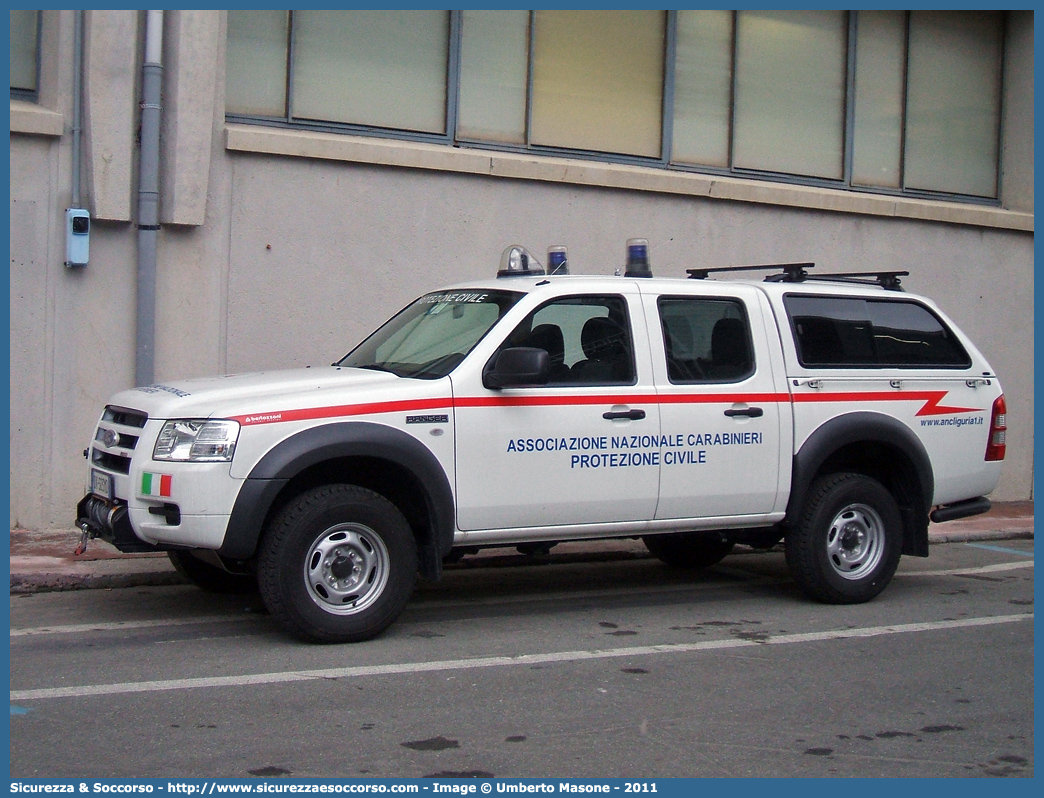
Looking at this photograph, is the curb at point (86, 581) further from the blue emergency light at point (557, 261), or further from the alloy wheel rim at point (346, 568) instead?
the blue emergency light at point (557, 261)

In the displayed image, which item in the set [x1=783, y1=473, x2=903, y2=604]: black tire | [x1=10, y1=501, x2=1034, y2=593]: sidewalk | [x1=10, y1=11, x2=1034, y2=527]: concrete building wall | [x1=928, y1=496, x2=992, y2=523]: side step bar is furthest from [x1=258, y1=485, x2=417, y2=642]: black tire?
[x1=10, y1=11, x2=1034, y2=527]: concrete building wall

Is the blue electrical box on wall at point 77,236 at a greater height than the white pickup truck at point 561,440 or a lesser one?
greater

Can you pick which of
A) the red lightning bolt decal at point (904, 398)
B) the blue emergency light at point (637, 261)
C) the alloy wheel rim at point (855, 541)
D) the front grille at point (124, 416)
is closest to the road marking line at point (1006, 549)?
the red lightning bolt decal at point (904, 398)

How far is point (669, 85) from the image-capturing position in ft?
42.4

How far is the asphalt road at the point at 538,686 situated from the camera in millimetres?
4770

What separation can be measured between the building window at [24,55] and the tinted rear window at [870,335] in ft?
21.4

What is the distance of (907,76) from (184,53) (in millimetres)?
8737

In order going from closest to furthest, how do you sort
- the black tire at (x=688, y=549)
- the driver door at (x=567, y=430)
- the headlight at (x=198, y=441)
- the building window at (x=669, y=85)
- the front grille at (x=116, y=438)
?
the headlight at (x=198, y=441) < the front grille at (x=116, y=438) < the driver door at (x=567, y=430) < the black tire at (x=688, y=549) < the building window at (x=669, y=85)

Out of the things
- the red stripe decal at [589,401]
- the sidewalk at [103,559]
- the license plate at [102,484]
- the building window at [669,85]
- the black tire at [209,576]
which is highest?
the building window at [669,85]

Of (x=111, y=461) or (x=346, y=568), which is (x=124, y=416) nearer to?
(x=111, y=461)

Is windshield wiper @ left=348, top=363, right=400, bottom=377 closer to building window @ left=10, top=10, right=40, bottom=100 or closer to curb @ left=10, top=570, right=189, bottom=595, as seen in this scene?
curb @ left=10, top=570, right=189, bottom=595

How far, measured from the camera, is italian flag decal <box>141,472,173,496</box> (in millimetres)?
6133

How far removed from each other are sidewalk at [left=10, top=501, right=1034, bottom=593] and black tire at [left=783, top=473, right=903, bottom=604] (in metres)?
2.14

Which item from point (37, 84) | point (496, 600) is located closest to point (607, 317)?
point (496, 600)
